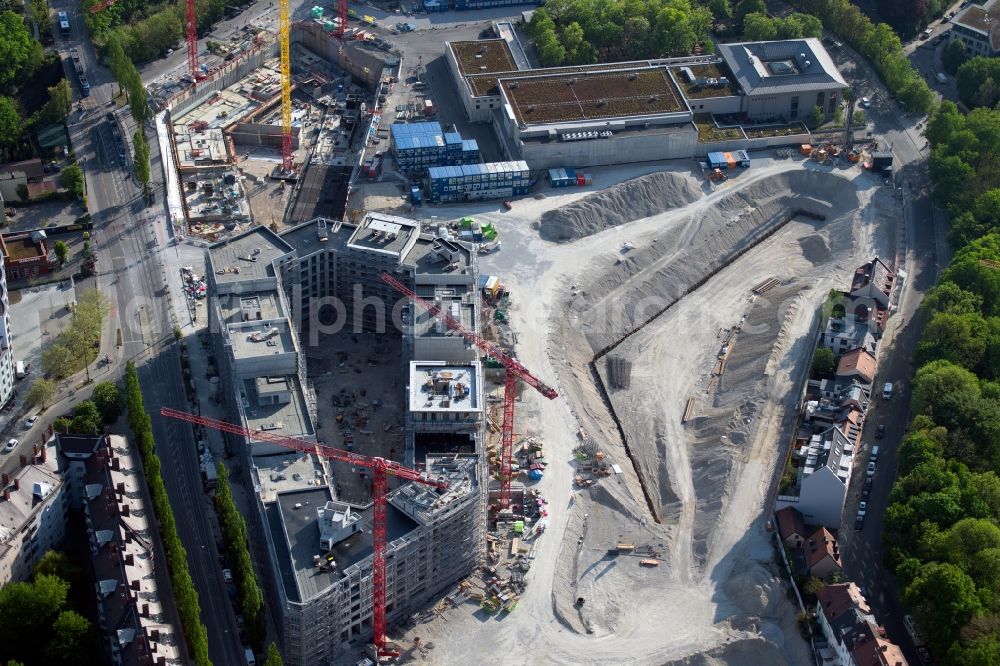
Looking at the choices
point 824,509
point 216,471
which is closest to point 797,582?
point 824,509

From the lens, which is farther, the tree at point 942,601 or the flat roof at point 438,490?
the flat roof at point 438,490

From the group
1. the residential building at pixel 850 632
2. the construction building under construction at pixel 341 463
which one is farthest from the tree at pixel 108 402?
the residential building at pixel 850 632

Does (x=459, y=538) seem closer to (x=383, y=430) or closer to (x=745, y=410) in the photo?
(x=383, y=430)

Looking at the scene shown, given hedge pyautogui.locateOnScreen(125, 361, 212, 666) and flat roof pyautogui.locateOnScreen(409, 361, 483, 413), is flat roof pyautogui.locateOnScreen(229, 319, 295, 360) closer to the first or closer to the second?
hedge pyautogui.locateOnScreen(125, 361, 212, 666)

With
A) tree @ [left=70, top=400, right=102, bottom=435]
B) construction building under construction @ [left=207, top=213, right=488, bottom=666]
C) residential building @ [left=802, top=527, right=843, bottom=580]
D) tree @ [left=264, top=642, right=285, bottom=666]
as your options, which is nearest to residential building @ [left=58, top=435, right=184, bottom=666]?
tree @ [left=70, top=400, right=102, bottom=435]

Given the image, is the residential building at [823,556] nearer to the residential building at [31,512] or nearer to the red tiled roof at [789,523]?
the red tiled roof at [789,523]
